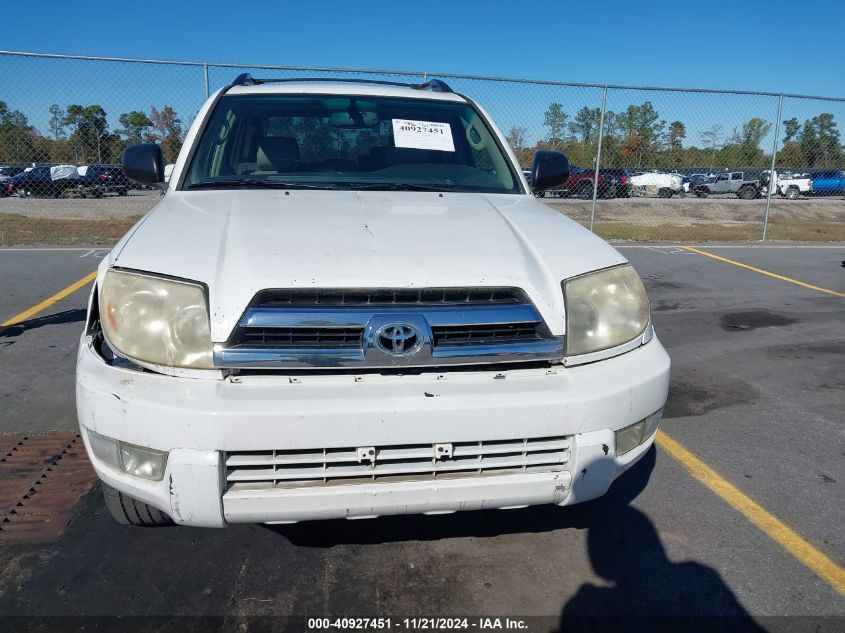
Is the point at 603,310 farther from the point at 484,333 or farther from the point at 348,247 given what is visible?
the point at 348,247

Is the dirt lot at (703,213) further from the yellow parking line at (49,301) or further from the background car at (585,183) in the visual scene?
the yellow parking line at (49,301)

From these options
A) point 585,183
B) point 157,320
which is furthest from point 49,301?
point 585,183

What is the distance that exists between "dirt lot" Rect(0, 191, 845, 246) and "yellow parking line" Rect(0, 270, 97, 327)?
18.7 ft

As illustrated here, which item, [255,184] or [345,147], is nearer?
[255,184]

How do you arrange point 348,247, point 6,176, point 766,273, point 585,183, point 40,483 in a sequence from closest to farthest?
point 348,247
point 40,483
point 766,273
point 585,183
point 6,176

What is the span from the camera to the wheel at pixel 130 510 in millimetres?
2418

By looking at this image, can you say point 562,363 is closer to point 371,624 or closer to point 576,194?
point 371,624

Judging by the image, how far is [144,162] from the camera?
356 cm

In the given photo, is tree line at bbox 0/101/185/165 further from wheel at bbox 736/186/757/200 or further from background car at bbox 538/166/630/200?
wheel at bbox 736/186/757/200

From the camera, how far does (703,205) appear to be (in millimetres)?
27250

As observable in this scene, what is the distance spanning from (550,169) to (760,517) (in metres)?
2.13

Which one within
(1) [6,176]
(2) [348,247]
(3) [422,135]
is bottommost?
(1) [6,176]

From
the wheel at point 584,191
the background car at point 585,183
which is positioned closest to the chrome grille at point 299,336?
the background car at point 585,183

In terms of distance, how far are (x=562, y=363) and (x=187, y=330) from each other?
1.24m
